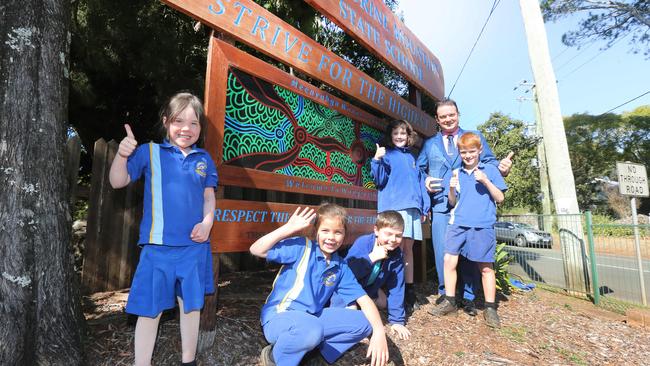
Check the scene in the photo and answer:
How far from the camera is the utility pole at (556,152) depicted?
6.46 metres

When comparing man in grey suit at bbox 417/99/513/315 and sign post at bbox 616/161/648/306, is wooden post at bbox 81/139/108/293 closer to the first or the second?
man in grey suit at bbox 417/99/513/315

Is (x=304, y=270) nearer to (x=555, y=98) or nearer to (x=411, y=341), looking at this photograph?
(x=411, y=341)

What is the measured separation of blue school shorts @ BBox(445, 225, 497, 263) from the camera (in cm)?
330

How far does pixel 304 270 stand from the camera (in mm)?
2227

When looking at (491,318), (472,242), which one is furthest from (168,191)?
(491,318)

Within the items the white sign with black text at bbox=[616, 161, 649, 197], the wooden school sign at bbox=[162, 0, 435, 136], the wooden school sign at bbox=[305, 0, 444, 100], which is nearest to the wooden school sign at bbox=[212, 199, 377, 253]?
the wooden school sign at bbox=[162, 0, 435, 136]

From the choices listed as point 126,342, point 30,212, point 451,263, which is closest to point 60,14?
point 30,212

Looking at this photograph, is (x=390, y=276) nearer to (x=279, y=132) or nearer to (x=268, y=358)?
(x=268, y=358)

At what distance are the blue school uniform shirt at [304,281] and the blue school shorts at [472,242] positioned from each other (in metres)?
1.44

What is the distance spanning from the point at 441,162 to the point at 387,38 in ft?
6.14

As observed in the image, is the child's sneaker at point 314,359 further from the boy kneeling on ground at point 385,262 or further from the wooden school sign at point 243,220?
the wooden school sign at point 243,220

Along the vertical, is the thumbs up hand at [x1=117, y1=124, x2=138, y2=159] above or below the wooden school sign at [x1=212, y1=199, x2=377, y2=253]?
above

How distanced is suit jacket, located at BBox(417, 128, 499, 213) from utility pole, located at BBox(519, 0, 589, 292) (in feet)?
13.5

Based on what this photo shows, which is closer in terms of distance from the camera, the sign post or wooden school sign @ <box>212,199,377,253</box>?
wooden school sign @ <box>212,199,377,253</box>
